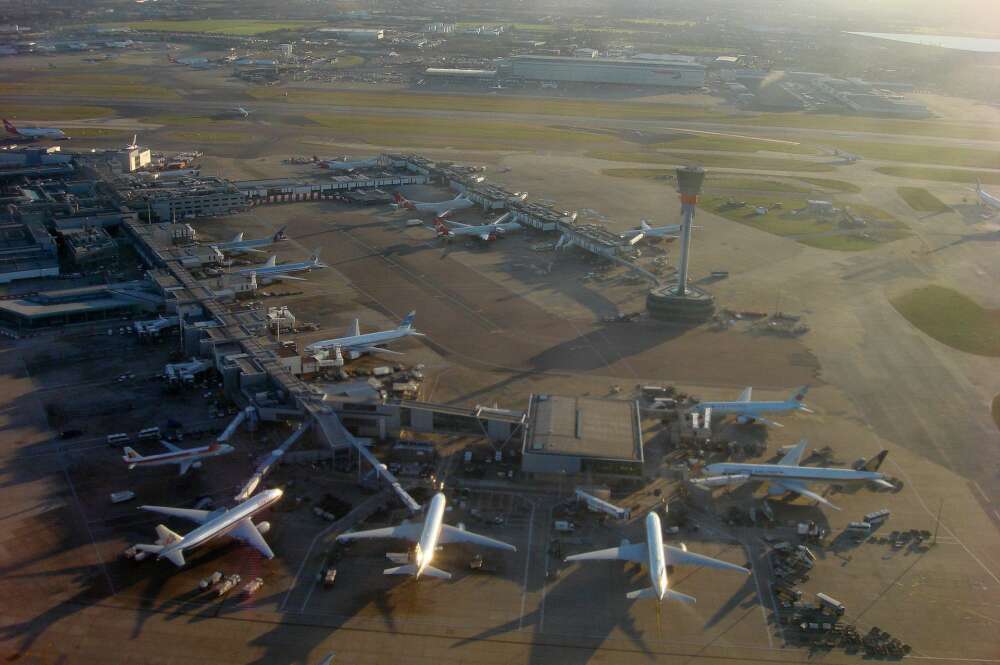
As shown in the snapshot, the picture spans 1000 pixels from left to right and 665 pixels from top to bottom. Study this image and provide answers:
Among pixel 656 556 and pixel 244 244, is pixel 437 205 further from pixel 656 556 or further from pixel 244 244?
pixel 656 556

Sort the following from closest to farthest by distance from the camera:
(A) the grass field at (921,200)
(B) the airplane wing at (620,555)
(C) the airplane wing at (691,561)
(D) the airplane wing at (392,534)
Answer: (B) the airplane wing at (620,555)
(C) the airplane wing at (691,561)
(D) the airplane wing at (392,534)
(A) the grass field at (921,200)

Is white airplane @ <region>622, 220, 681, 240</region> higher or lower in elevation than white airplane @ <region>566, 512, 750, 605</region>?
higher

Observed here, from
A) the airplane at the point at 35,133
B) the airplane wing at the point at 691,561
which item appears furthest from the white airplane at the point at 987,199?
the airplane at the point at 35,133

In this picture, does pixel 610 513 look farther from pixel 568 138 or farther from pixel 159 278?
pixel 568 138

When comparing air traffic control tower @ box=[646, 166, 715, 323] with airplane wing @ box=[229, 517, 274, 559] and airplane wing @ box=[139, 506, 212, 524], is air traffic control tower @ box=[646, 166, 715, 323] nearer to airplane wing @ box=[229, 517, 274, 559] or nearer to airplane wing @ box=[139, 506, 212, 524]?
airplane wing @ box=[229, 517, 274, 559]

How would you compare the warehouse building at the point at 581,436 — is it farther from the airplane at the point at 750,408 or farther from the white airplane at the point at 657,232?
the white airplane at the point at 657,232

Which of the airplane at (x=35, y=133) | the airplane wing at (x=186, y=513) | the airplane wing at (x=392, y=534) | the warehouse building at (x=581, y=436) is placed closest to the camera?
the airplane wing at (x=392, y=534)

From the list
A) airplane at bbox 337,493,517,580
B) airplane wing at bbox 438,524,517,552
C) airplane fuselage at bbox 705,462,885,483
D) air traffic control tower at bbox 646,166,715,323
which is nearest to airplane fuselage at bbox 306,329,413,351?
air traffic control tower at bbox 646,166,715,323
